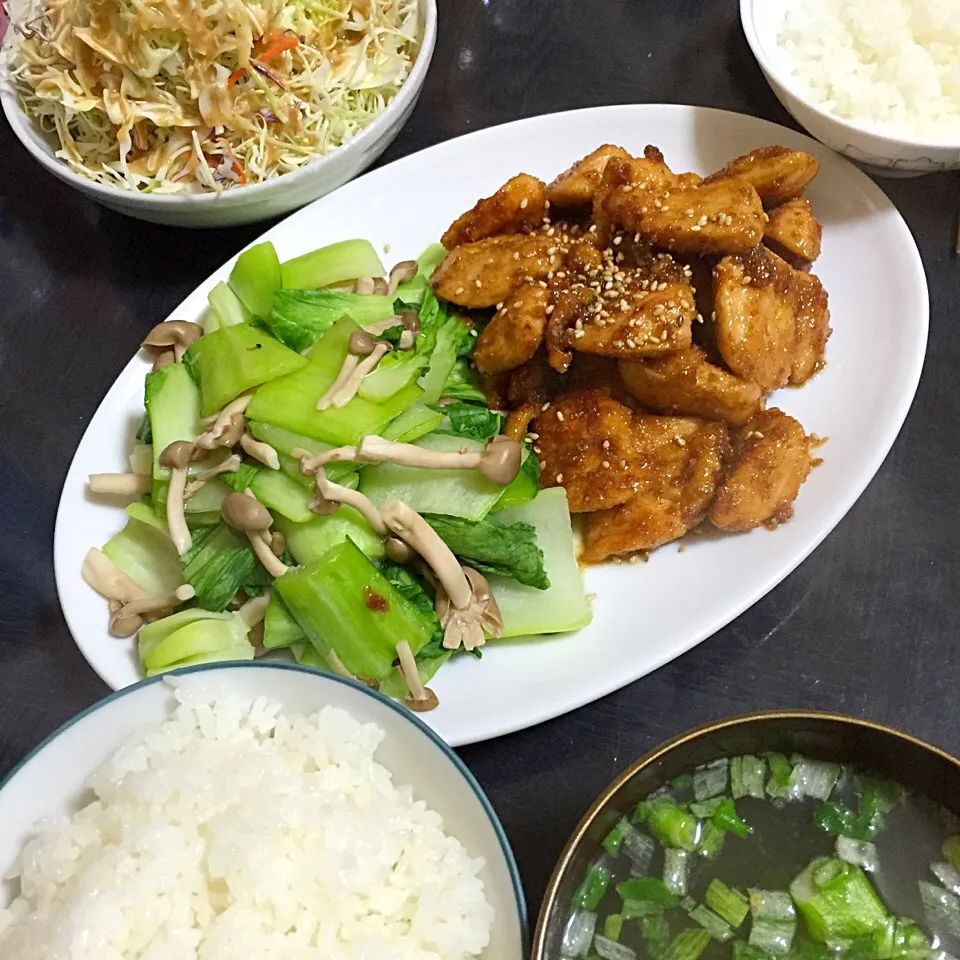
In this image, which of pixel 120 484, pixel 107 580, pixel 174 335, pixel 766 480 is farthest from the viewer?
pixel 174 335

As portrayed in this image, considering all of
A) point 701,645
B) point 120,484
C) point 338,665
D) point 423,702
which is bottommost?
point 701,645

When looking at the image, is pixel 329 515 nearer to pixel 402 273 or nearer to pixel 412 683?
pixel 412 683

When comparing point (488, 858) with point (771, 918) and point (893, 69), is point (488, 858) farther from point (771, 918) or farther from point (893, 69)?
point (893, 69)

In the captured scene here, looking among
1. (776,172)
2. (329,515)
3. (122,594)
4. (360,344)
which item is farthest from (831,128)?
(122,594)

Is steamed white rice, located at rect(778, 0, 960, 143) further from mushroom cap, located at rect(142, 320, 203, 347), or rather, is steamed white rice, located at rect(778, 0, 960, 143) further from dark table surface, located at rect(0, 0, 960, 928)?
mushroom cap, located at rect(142, 320, 203, 347)

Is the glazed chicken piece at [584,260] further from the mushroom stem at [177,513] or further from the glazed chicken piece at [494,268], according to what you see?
the mushroom stem at [177,513]

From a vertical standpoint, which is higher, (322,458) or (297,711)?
(322,458)

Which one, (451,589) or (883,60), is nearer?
(451,589)

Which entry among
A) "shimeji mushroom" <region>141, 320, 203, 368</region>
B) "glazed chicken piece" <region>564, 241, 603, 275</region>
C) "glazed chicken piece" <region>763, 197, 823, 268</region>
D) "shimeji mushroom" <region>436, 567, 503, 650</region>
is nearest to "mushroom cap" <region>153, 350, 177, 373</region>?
"shimeji mushroom" <region>141, 320, 203, 368</region>
